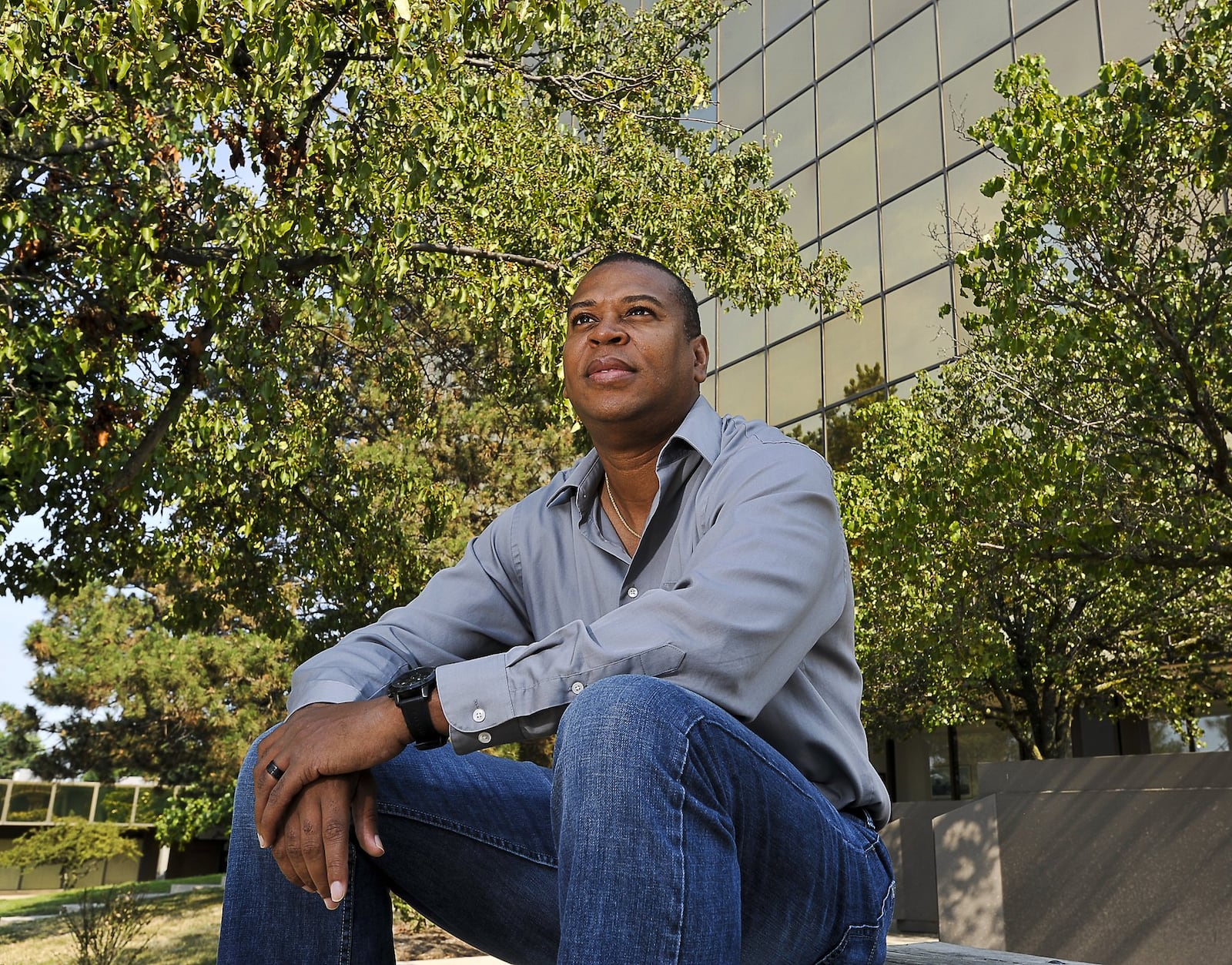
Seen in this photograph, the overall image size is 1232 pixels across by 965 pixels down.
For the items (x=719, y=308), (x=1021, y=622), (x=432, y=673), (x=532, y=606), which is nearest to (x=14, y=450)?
(x=532, y=606)

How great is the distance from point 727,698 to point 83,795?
42311 mm

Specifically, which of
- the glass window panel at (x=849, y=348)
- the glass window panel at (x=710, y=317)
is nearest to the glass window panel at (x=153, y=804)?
the glass window panel at (x=710, y=317)

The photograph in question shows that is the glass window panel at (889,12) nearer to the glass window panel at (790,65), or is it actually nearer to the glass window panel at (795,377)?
the glass window panel at (790,65)

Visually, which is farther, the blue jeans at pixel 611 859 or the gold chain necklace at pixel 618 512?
the gold chain necklace at pixel 618 512

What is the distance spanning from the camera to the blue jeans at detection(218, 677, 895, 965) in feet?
4.41

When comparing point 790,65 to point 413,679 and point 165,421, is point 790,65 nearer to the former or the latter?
point 165,421

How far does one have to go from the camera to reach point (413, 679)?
1.68 m

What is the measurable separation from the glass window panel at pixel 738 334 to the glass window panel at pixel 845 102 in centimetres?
399

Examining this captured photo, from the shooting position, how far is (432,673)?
167cm

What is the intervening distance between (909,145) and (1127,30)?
4664 mm

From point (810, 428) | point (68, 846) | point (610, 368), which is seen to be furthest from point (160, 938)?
point (610, 368)

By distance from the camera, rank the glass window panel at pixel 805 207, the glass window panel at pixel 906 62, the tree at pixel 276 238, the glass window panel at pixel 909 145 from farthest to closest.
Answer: the glass window panel at pixel 805 207
the glass window panel at pixel 906 62
the glass window panel at pixel 909 145
the tree at pixel 276 238

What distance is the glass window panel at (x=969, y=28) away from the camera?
19.6 m

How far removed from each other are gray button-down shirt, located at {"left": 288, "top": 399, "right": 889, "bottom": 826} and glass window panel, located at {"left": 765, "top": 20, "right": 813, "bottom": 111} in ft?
79.0
